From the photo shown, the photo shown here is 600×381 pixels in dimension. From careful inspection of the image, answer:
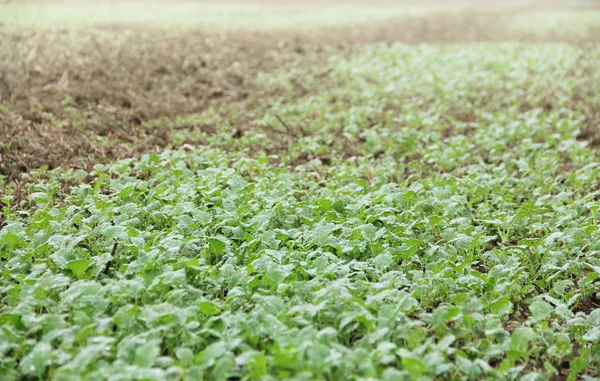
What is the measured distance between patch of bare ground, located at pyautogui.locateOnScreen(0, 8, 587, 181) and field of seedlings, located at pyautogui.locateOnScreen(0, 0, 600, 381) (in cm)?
4

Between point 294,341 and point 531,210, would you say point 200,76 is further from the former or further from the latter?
point 294,341

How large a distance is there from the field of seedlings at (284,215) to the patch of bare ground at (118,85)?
4 centimetres

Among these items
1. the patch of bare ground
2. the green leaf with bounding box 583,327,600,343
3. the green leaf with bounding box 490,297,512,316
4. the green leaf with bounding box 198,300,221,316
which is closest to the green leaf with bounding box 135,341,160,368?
the green leaf with bounding box 198,300,221,316

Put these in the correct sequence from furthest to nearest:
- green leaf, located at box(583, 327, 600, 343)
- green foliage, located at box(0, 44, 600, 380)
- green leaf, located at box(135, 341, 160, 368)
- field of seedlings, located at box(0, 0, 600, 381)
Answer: green leaf, located at box(583, 327, 600, 343) < field of seedlings, located at box(0, 0, 600, 381) < green foliage, located at box(0, 44, 600, 380) < green leaf, located at box(135, 341, 160, 368)

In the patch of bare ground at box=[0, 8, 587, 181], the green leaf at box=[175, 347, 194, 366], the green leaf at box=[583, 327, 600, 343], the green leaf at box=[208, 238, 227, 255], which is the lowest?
the green leaf at box=[583, 327, 600, 343]

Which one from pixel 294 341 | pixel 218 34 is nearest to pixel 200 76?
pixel 218 34

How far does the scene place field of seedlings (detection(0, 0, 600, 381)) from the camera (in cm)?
293

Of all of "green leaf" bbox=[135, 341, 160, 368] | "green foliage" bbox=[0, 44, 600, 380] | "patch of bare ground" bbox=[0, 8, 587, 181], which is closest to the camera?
"green leaf" bbox=[135, 341, 160, 368]

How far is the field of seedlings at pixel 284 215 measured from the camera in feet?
9.61

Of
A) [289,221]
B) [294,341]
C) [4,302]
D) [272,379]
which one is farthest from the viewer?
[289,221]

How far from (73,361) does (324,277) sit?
1.55 meters

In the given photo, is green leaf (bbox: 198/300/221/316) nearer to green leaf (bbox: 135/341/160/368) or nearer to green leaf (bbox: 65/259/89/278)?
green leaf (bbox: 135/341/160/368)

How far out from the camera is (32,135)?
5.87 metres

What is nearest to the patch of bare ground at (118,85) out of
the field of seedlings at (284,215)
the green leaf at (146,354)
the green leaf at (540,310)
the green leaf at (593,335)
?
the field of seedlings at (284,215)
